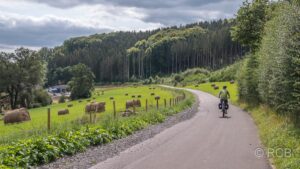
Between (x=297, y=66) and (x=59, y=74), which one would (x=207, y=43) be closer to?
(x=59, y=74)

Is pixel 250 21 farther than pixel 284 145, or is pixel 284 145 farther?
pixel 250 21

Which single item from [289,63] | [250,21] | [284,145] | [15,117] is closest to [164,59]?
[250,21]

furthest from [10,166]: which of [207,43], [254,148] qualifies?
[207,43]

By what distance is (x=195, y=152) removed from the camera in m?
14.1

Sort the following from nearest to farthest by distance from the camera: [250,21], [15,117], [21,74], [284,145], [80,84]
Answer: [284,145] < [15,117] < [250,21] < [21,74] < [80,84]

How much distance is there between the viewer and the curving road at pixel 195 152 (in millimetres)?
12141

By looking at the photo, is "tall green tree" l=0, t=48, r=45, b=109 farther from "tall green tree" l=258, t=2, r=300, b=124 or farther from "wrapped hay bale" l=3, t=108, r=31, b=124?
"tall green tree" l=258, t=2, r=300, b=124

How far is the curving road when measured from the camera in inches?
478

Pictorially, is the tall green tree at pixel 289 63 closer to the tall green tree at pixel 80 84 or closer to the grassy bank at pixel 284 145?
the grassy bank at pixel 284 145

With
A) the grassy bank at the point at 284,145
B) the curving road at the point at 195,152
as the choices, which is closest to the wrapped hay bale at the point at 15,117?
the curving road at the point at 195,152

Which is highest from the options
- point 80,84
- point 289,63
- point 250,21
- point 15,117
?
point 250,21

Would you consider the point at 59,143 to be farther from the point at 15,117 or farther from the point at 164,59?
the point at 164,59

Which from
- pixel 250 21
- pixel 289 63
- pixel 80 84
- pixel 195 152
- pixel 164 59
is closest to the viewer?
pixel 195 152

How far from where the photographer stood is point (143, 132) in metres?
20.5
